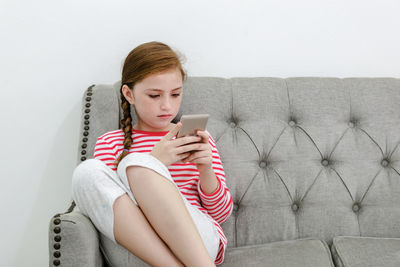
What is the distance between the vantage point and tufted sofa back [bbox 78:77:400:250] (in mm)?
1344

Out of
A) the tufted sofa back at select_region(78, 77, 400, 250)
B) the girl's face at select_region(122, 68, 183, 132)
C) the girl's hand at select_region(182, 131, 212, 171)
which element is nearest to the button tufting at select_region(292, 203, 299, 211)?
the tufted sofa back at select_region(78, 77, 400, 250)

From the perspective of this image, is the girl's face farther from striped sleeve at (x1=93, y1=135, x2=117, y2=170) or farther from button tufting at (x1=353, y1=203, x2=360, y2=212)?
button tufting at (x1=353, y1=203, x2=360, y2=212)

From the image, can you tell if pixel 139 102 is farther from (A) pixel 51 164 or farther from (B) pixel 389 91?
(B) pixel 389 91

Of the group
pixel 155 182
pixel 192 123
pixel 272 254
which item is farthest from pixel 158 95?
pixel 272 254

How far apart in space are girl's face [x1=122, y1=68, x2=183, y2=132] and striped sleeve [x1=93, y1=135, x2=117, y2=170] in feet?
0.45

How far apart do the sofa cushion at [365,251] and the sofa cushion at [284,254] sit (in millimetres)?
33

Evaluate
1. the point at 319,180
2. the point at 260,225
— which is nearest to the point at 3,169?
the point at 260,225

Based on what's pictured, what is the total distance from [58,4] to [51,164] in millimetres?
584

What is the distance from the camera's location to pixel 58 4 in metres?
1.50

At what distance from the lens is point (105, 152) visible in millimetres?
1256

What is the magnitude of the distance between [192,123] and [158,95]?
0.66 feet

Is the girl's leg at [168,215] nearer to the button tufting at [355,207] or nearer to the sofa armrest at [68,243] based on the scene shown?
the sofa armrest at [68,243]

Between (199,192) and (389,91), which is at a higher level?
(389,91)

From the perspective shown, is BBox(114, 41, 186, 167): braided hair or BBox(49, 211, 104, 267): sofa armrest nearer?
BBox(49, 211, 104, 267): sofa armrest
